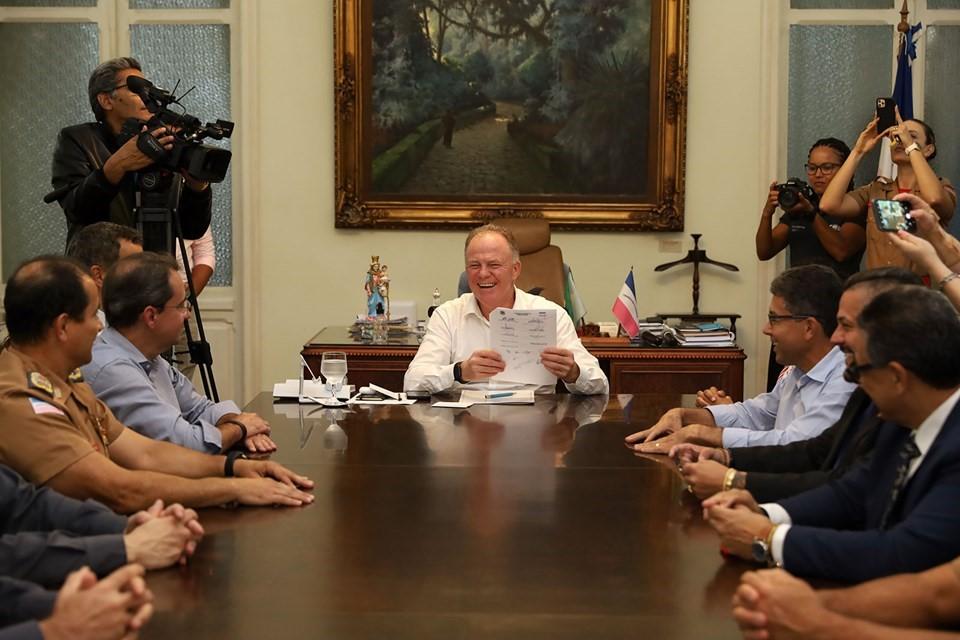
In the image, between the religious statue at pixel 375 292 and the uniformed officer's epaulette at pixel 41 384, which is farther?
the religious statue at pixel 375 292

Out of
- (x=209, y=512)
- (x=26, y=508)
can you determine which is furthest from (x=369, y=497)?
(x=26, y=508)

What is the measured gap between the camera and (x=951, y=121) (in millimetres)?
7344

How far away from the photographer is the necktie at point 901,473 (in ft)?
7.72

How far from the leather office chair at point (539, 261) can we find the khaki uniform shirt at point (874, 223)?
161 cm

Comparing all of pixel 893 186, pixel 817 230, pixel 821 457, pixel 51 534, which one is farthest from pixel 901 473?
pixel 817 230

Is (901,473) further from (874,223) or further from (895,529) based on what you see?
(874,223)

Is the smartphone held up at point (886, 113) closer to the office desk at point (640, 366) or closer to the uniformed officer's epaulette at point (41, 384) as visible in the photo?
the office desk at point (640, 366)

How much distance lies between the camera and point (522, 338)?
459cm

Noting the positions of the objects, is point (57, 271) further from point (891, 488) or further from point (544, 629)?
point (891, 488)

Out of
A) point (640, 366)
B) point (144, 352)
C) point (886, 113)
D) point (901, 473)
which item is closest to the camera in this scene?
point (901, 473)

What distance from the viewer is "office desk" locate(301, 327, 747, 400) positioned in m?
5.90

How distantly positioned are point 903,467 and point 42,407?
1806mm

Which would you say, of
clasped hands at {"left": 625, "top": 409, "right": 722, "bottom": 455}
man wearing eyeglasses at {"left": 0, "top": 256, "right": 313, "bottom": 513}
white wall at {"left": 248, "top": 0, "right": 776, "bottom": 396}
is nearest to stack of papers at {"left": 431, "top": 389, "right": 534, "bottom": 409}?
clasped hands at {"left": 625, "top": 409, "right": 722, "bottom": 455}

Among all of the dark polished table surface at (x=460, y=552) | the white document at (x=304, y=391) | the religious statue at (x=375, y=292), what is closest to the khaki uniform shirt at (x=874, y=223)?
the religious statue at (x=375, y=292)
